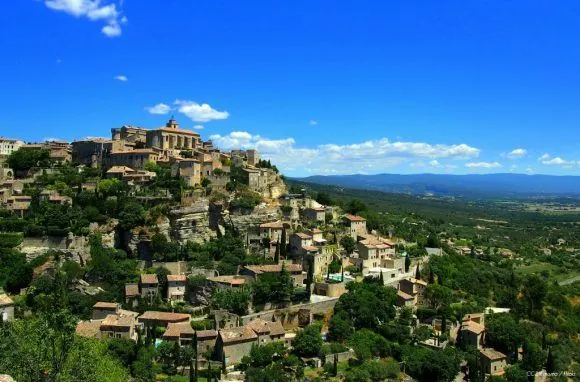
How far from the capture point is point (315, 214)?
62.2m

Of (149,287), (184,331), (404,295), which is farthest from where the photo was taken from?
(404,295)

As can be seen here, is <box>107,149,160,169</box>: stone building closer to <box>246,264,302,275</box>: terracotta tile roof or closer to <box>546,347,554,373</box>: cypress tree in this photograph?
<box>246,264,302,275</box>: terracotta tile roof

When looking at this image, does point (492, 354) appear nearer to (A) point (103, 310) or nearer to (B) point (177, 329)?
(B) point (177, 329)

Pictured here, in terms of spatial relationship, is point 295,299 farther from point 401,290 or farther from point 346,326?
point 401,290

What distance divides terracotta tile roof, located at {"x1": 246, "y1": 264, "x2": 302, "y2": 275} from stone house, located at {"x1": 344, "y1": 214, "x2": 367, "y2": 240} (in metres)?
11.8

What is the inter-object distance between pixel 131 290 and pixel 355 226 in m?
27.0

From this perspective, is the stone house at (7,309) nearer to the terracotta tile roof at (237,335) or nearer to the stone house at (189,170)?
the terracotta tile roof at (237,335)

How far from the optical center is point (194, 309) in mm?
45719

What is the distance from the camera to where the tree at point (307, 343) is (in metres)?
39.9

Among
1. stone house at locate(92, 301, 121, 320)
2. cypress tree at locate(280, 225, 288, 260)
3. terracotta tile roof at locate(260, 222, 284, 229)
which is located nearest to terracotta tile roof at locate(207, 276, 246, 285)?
cypress tree at locate(280, 225, 288, 260)

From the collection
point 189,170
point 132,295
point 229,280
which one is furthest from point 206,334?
point 189,170

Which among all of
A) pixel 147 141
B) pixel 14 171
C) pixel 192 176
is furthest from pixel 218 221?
pixel 14 171

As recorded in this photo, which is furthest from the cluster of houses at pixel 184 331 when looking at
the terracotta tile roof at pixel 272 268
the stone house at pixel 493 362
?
the stone house at pixel 493 362

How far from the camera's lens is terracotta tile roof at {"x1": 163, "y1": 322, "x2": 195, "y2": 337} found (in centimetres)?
3984
